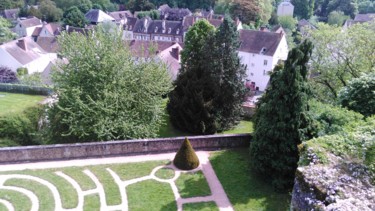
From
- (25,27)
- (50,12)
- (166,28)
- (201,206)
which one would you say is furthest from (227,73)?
(50,12)

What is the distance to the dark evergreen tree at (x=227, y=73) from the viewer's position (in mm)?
23062

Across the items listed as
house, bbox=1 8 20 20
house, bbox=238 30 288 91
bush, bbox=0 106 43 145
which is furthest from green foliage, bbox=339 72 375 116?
house, bbox=1 8 20 20

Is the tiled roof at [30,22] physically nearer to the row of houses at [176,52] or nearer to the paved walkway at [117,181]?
the row of houses at [176,52]

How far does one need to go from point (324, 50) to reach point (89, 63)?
17.2 m

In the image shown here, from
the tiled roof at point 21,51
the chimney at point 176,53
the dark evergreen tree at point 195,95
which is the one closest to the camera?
the dark evergreen tree at point 195,95

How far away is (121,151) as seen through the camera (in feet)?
61.3

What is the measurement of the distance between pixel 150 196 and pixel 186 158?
Answer: 2876mm

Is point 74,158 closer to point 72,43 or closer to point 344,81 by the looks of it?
point 72,43

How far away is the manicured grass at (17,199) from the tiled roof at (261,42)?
35.4 meters

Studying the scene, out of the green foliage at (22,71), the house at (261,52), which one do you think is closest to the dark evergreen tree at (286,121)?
the house at (261,52)

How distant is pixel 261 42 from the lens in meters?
47.4

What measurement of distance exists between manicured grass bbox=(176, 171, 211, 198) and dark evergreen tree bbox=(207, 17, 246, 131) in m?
7.98

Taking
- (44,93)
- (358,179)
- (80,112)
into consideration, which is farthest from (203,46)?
(44,93)

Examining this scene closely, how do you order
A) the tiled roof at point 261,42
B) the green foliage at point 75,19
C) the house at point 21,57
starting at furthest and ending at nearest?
the green foliage at point 75,19, the house at point 21,57, the tiled roof at point 261,42
